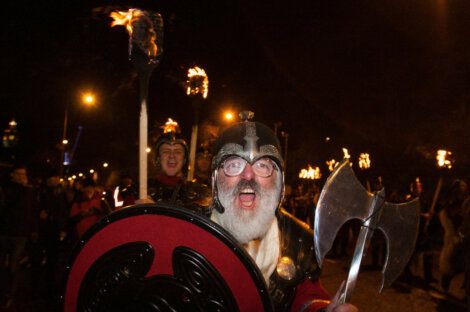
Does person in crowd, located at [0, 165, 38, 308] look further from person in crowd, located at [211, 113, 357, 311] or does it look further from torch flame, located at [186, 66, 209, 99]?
person in crowd, located at [211, 113, 357, 311]

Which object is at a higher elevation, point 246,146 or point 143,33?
A: point 143,33

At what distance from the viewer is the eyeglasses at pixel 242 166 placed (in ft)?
7.48

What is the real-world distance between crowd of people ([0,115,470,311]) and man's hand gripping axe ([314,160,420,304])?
273 millimetres

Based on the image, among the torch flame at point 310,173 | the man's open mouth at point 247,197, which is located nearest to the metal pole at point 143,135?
the man's open mouth at point 247,197

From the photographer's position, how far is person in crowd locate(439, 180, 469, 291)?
21.1 ft

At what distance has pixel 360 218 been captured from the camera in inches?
75.9

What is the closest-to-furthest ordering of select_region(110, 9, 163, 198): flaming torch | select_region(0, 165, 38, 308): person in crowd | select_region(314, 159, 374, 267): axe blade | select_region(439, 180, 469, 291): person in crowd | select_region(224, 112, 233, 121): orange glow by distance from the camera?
select_region(314, 159, 374, 267): axe blade < select_region(110, 9, 163, 198): flaming torch < select_region(0, 165, 38, 308): person in crowd < select_region(439, 180, 469, 291): person in crowd < select_region(224, 112, 233, 121): orange glow

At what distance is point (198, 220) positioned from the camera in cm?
168

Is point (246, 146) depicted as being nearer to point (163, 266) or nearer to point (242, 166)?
point (242, 166)

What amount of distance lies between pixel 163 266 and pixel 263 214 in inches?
27.9

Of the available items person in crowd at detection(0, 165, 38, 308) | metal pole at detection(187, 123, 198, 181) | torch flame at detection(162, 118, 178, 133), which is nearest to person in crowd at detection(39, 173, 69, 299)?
person in crowd at detection(0, 165, 38, 308)

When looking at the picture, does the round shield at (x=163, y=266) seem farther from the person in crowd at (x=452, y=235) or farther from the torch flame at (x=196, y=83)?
the person in crowd at (x=452, y=235)

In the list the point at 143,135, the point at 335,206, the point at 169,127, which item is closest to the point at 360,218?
the point at 335,206

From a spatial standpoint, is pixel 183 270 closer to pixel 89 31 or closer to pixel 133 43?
pixel 133 43
